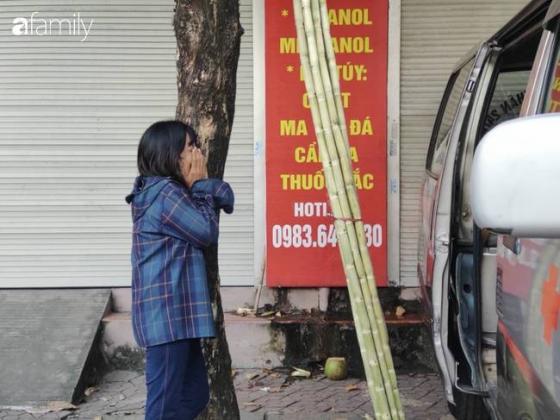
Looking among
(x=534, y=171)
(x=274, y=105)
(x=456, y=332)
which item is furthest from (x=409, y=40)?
(x=534, y=171)

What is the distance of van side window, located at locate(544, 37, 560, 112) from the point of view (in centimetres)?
248

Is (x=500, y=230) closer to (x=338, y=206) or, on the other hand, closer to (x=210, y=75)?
(x=338, y=206)

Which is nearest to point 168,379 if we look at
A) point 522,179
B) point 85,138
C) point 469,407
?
point 469,407

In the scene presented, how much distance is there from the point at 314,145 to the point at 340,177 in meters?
2.85

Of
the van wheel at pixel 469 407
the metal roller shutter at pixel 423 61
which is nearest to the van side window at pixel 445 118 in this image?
the metal roller shutter at pixel 423 61

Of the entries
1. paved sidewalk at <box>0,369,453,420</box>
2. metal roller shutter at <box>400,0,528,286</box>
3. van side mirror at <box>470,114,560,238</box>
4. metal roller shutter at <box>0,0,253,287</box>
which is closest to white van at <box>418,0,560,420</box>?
van side mirror at <box>470,114,560,238</box>

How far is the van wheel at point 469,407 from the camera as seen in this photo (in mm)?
3783

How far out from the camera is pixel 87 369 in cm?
525

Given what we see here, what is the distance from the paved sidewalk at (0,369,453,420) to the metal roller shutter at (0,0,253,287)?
908 millimetres

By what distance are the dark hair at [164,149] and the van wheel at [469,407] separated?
1856 millimetres

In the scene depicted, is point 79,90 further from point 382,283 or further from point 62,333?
point 382,283

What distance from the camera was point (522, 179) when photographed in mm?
1509

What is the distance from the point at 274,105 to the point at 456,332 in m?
2.57

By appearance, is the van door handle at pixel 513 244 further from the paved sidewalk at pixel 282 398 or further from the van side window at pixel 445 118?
the paved sidewalk at pixel 282 398
